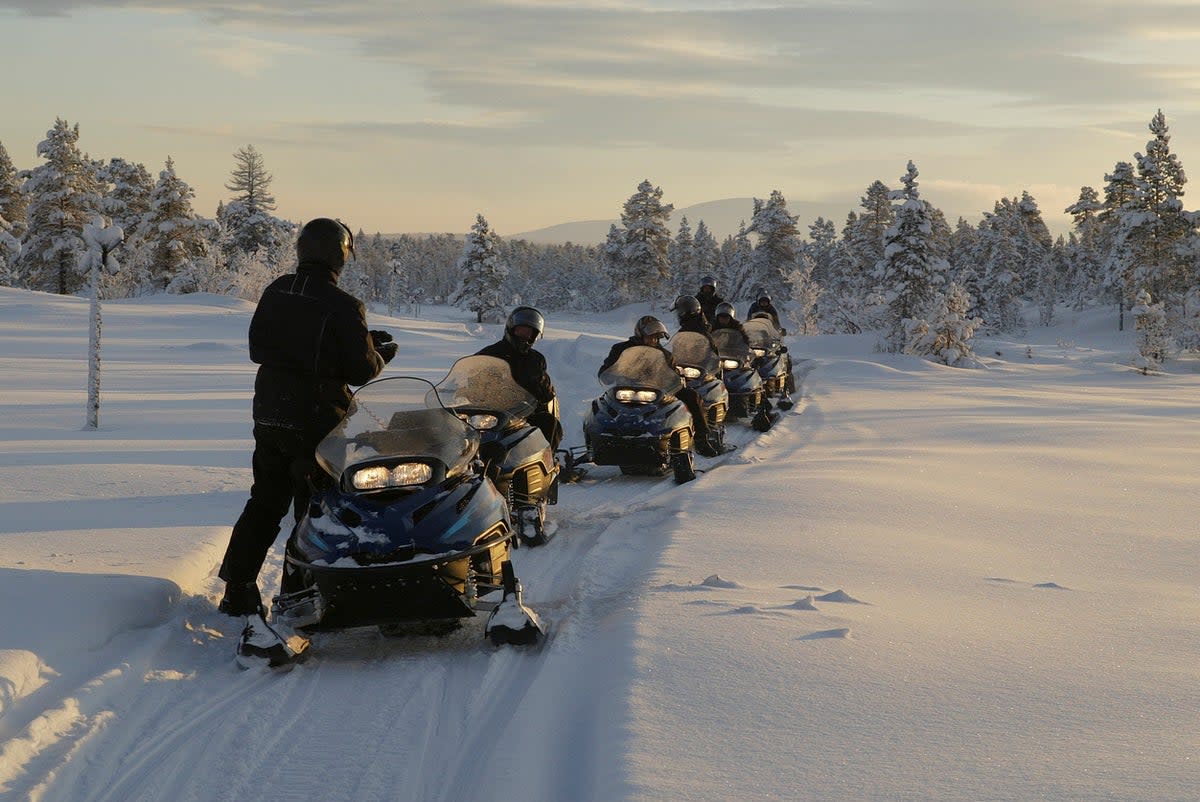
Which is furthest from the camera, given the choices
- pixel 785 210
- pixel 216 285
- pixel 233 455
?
pixel 785 210

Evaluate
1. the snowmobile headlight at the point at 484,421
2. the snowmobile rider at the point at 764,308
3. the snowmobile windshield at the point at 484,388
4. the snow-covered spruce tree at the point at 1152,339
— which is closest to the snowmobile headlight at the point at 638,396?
the snowmobile windshield at the point at 484,388

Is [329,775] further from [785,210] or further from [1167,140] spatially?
[785,210]

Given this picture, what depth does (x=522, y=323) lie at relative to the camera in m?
8.73

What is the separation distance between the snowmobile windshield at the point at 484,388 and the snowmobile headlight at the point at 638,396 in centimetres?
271

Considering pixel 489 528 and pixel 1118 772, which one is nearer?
pixel 1118 772

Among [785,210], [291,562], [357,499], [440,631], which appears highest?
[785,210]

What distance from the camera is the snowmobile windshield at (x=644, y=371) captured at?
11352mm

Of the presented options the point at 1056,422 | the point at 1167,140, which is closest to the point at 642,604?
the point at 1056,422

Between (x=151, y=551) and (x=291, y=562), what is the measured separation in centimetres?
151

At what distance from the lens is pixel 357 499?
17.1ft

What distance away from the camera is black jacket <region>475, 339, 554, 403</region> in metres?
8.90

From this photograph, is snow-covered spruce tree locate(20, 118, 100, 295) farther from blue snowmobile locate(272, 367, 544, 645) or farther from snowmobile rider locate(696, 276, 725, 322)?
blue snowmobile locate(272, 367, 544, 645)

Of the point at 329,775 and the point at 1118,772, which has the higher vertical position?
the point at 1118,772

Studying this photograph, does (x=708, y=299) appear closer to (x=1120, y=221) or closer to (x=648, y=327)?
(x=648, y=327)
